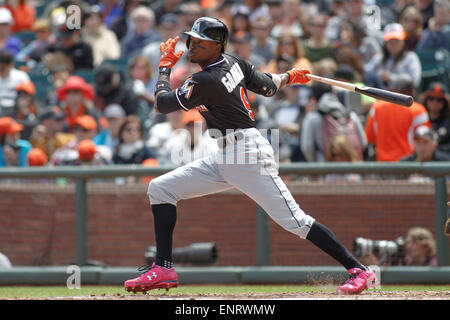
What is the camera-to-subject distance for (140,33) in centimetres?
1170

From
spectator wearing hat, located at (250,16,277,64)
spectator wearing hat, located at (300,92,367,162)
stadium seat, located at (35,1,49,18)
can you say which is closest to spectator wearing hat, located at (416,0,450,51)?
spectator wearing hat, located at (250,16,277,64)

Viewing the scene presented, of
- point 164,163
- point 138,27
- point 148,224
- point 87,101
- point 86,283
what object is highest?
point 138,27

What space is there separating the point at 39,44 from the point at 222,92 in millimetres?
8131

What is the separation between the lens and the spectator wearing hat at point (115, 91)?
10109 millimetres

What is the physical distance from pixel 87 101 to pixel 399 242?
488 cm

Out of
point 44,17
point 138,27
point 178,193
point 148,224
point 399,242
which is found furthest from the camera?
point 44,17

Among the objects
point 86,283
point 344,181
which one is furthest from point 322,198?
point 86,283

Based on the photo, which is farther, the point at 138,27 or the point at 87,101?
the point at 138,27

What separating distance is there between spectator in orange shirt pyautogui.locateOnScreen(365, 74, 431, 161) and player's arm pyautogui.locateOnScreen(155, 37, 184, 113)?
343 cm

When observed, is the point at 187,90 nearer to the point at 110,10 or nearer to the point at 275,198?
the point at 275,198

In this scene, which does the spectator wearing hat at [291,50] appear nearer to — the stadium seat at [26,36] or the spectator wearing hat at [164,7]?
the spectator wearing hat at [164,7]

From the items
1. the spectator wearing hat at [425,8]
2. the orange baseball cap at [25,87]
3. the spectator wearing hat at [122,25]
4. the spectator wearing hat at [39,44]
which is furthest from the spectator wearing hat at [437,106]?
the spectator wearing hat at [39,44]

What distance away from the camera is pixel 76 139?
30.9 feet
